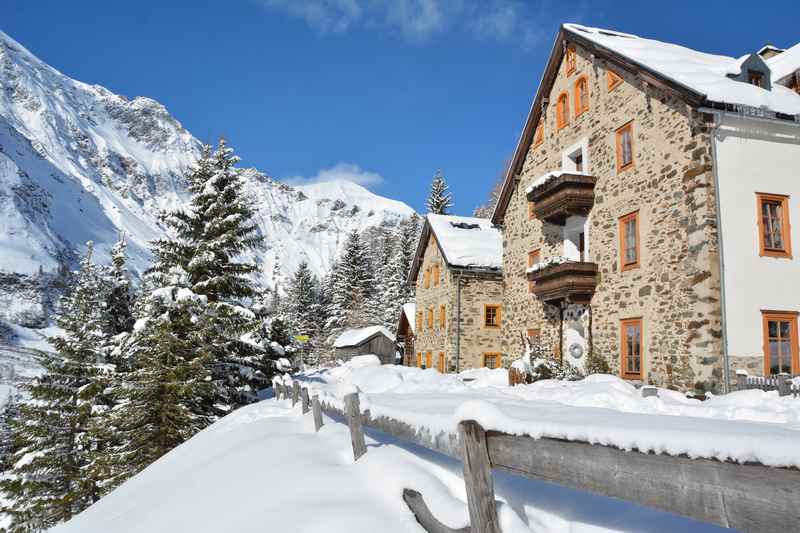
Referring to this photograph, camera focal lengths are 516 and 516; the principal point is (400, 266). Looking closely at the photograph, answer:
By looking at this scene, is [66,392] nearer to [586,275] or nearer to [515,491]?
[586,275]

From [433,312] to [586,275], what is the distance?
14.4 m

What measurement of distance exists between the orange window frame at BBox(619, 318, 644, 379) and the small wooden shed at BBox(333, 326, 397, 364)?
105 feet

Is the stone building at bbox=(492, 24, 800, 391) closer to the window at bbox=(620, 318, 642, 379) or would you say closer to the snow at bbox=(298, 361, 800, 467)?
the window at bbox=(620, 318, 642, 379)

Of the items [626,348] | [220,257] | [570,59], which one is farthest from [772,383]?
[220,257]

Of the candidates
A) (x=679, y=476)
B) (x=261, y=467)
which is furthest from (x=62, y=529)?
(x=679, y=476)

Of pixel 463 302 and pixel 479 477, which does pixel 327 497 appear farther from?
pixel 463 302

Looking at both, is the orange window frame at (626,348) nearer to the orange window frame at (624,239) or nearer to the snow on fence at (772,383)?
the orange window frame at (624,239)

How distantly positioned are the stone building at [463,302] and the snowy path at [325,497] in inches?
828

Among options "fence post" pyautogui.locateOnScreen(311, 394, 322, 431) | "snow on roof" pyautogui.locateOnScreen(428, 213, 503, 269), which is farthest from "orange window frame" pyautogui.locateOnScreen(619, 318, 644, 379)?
"snow on roof" pyautogui.locateOnScreen(428, 213, 503, 269)

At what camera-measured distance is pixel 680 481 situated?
177 cm

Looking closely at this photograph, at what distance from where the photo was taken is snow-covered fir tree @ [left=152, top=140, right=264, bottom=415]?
57.3 ft

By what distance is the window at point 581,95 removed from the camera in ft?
61.1

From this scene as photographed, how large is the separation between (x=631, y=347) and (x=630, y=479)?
49.2 ft

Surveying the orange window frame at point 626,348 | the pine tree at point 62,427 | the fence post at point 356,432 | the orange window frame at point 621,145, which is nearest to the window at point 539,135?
the orange window frame at point 621,145
